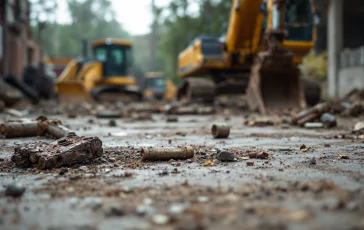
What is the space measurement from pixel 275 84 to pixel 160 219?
27.3 ft

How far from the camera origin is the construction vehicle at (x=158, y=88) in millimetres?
31300

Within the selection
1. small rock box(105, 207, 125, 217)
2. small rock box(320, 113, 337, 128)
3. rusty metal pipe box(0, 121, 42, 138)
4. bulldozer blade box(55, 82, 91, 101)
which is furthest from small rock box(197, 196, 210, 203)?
bulldozer blade box(55, 82, 91, 101)

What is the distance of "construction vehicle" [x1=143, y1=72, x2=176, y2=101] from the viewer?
103ft

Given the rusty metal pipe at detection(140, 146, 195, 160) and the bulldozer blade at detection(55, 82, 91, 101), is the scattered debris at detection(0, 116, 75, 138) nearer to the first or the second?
the rusty metal pipe at detection(140, 146, 195, 160)

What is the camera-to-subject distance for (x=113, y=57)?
60.6 ft

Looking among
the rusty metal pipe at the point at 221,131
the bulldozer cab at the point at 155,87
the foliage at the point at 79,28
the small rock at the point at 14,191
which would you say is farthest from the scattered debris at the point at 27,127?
the foliage at the point at 79,28

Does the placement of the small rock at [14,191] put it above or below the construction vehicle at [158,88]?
below

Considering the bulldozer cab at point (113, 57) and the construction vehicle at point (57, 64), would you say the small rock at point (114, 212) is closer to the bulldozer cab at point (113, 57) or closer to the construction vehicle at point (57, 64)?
the bulldozer cab at point (113, 57)

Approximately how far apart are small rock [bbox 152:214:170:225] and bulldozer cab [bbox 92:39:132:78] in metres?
16.8

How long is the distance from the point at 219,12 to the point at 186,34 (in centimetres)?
367

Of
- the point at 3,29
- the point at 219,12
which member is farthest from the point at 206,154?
the point at 219,12

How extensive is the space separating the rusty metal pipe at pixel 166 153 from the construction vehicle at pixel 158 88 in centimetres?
2731

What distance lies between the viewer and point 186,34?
33.1 meters

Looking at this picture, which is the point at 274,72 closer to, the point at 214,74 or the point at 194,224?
the point at 214,74
